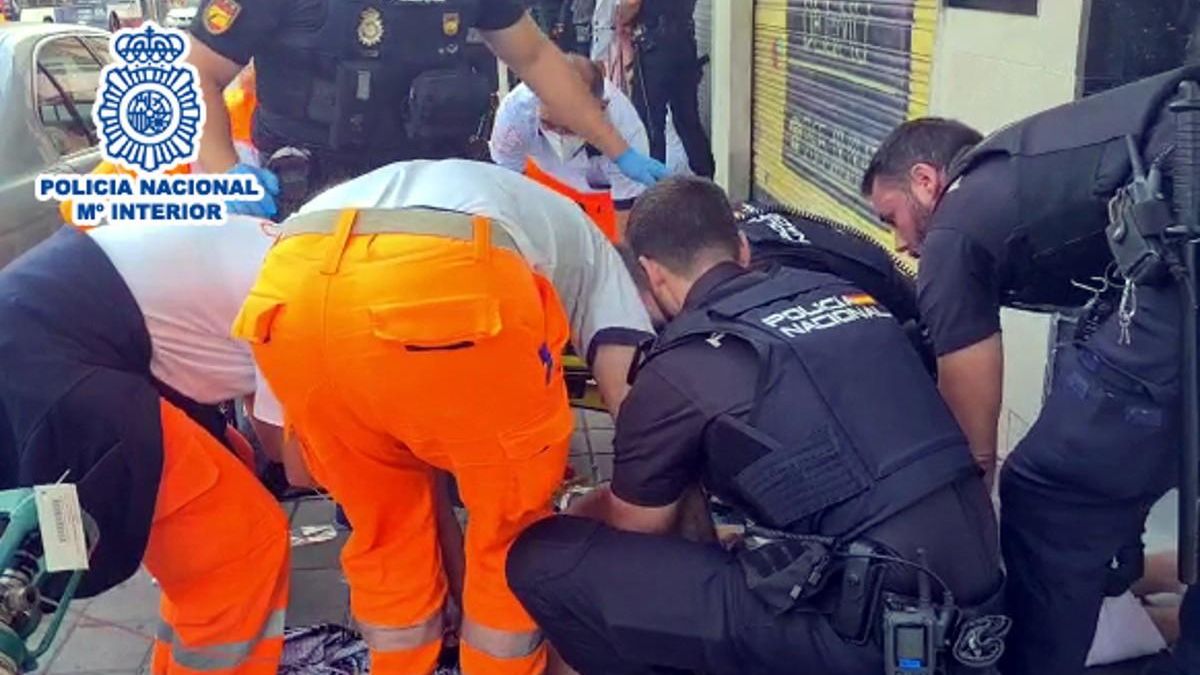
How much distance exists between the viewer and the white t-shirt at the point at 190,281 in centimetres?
232

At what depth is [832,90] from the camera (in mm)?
5754

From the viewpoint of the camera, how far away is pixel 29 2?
18422 mm

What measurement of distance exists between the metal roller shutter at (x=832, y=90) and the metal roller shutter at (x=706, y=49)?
2.70 ft

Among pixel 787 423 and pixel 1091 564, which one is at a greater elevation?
pixel 787 423

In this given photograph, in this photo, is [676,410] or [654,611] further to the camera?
[654,611]

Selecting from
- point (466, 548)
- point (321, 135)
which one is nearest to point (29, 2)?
point (321, 135)

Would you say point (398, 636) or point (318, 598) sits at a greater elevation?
point (398, 636)

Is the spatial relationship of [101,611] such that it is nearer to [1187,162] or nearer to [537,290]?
[537,290]

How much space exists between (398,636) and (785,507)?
0.86m

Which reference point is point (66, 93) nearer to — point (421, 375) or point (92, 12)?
point (421, 375)

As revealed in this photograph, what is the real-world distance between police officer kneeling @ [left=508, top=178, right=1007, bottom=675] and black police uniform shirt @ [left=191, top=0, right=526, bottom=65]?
1216mm

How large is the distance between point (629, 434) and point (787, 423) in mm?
303

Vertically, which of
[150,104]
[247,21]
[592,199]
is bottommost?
[592,199]

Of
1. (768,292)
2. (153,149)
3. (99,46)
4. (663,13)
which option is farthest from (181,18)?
(768,292)
